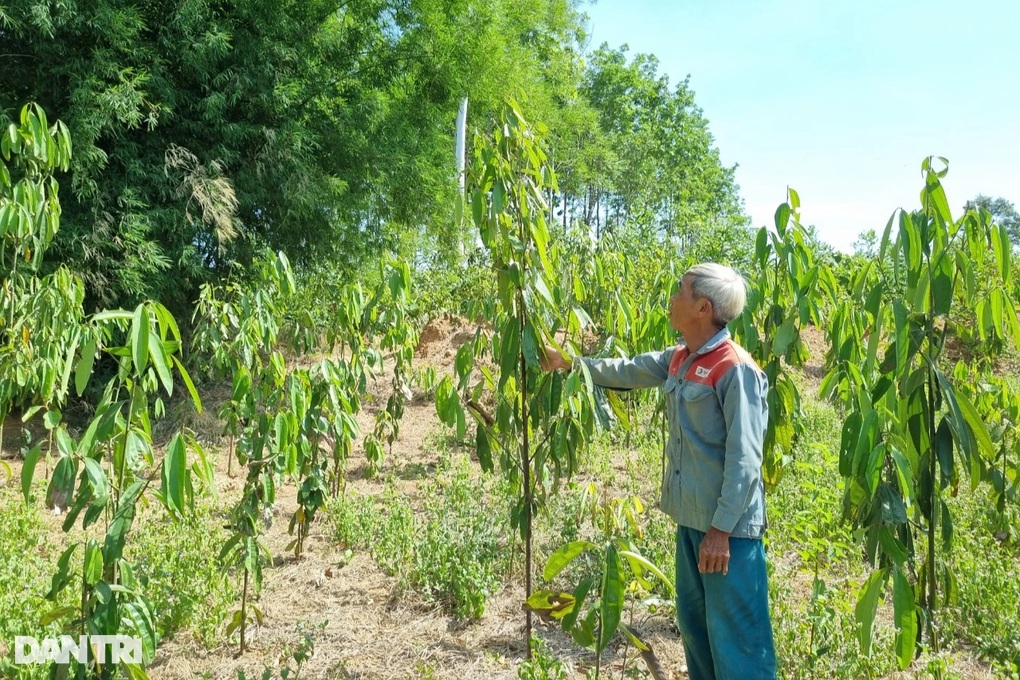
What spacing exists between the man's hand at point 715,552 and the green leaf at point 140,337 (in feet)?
4.13

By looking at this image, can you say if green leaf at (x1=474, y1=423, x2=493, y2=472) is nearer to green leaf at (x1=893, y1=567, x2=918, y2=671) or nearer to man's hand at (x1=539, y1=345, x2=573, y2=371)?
man's hand at (x1=539, y1=345, x2=573, y2=371)

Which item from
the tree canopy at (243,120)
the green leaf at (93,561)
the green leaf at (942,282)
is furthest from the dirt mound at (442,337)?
the green leaf at (93,561)

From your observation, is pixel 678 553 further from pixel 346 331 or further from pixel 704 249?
pixel 704 249

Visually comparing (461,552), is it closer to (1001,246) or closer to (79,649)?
(79,649)

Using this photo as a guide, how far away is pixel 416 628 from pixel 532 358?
1.17m

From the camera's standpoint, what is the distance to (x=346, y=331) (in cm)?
406

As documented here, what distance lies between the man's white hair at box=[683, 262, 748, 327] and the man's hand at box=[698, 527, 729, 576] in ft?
1.69

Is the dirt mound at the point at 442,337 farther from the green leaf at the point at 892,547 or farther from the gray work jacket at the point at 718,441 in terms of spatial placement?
the green leaf at the point at 892,547

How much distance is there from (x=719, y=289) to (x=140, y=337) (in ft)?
4.25

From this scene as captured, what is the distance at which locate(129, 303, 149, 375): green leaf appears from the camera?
4.58 feet

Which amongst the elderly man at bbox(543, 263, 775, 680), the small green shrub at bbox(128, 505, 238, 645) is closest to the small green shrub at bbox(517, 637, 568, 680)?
the elderly man at bbox(543, 263, 775, 680)

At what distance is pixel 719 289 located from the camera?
6.24ft

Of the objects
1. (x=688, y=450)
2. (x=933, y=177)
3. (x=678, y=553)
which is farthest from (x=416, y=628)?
(x=933, y=177)

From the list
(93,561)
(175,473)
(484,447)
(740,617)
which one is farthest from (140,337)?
(740,617)
